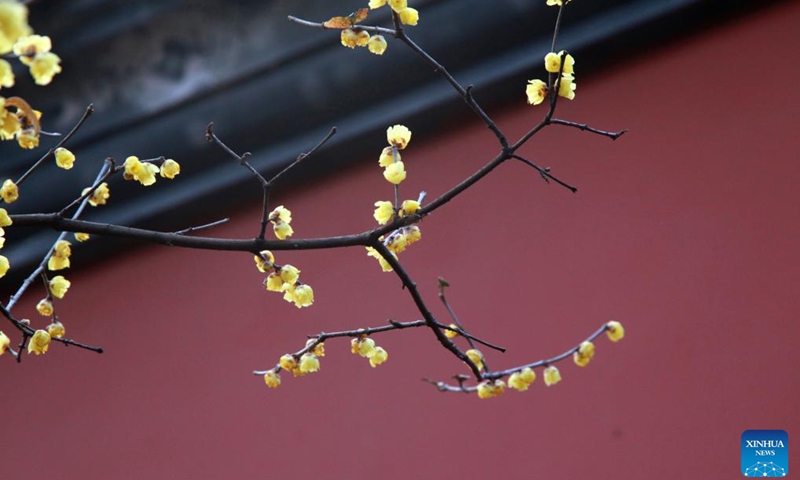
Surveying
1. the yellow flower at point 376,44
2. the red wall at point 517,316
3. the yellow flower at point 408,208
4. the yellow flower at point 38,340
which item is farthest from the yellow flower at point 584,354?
the red wall at point 517,316

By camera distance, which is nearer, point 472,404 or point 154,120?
point 472,404

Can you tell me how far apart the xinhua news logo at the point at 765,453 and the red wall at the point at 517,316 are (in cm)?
1

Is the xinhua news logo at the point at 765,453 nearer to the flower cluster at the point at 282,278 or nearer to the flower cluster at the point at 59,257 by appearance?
the flower cluster at the point at 282,278

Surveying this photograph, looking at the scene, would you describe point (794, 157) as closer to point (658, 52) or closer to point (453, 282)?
point (658, 52)

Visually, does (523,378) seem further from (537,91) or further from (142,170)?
(142,170)

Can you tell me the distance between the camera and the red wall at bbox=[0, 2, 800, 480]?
1375 millimetres

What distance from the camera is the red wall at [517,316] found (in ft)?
4.51

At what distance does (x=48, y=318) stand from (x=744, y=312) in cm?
131

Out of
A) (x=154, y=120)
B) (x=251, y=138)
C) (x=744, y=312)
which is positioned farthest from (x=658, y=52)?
(x=154, y=120)

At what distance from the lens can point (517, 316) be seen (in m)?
1.48

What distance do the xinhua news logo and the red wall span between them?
0.01 meters

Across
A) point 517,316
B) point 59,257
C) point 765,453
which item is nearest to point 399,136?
point 59,257

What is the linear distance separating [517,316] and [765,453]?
17.4 inches

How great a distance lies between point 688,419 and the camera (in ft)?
4.42
